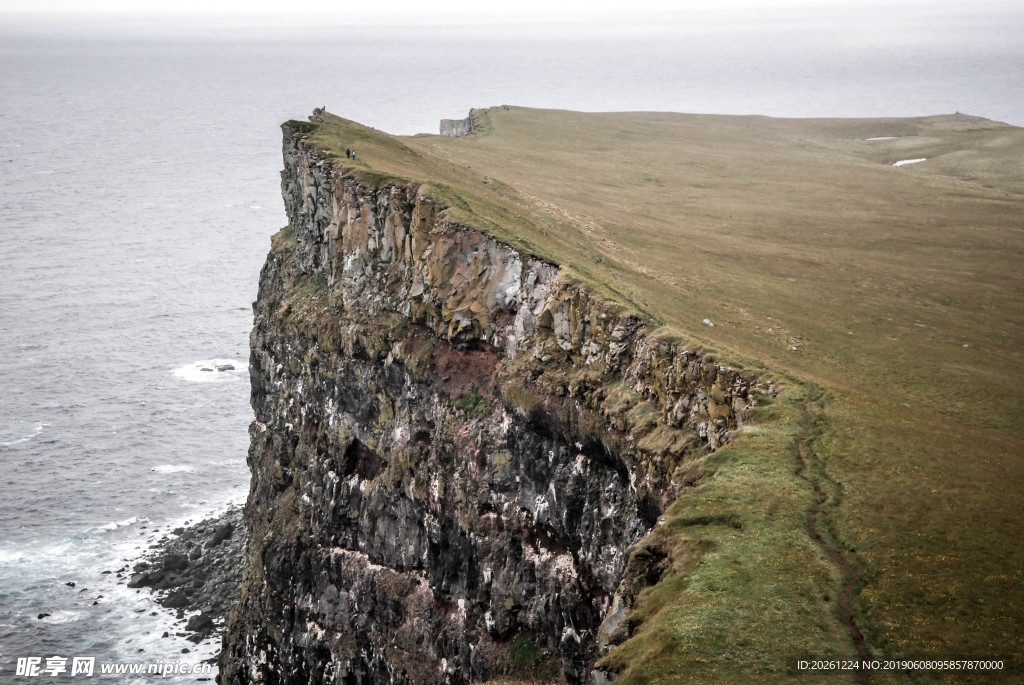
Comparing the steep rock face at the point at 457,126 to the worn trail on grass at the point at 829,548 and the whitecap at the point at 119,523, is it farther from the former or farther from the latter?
the worn trail on grass at the point at 829,548

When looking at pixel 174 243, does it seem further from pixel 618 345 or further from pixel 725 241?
pixel 618 345

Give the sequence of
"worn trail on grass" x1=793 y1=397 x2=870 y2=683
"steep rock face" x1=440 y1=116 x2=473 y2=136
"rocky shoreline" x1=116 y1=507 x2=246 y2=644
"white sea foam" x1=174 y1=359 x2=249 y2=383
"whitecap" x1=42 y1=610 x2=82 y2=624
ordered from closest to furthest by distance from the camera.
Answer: "worn trail on grass" x1=793 y1=397 x2=870 y2=683
"whitecap" x1=42 y1=610 x2=82 y2=624
"rocky shoreline" x1=116 y1=507 x2=246 y2=644
"white sea foam" x1=174 y1=359 x2=249 y2=383
"steep rock face" x1=440 y1=116 x2=473 y2=136

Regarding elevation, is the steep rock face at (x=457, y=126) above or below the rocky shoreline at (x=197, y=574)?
above

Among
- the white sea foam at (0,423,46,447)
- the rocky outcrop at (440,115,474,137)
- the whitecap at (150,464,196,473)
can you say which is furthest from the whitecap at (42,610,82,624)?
the rocky outcrop at (440,115,474,137)

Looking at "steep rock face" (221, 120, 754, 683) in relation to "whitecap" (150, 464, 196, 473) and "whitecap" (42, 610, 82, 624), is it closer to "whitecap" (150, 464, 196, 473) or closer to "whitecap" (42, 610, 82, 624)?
"whitecap" (42, 610, 82, 624)

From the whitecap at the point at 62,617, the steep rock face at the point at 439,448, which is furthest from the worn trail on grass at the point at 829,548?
the whitecap at the point at 62,617

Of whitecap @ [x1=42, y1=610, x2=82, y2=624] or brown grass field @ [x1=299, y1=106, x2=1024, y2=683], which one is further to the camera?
whitecap @ [x1=42, y1=610, x2=82, y2=624]
